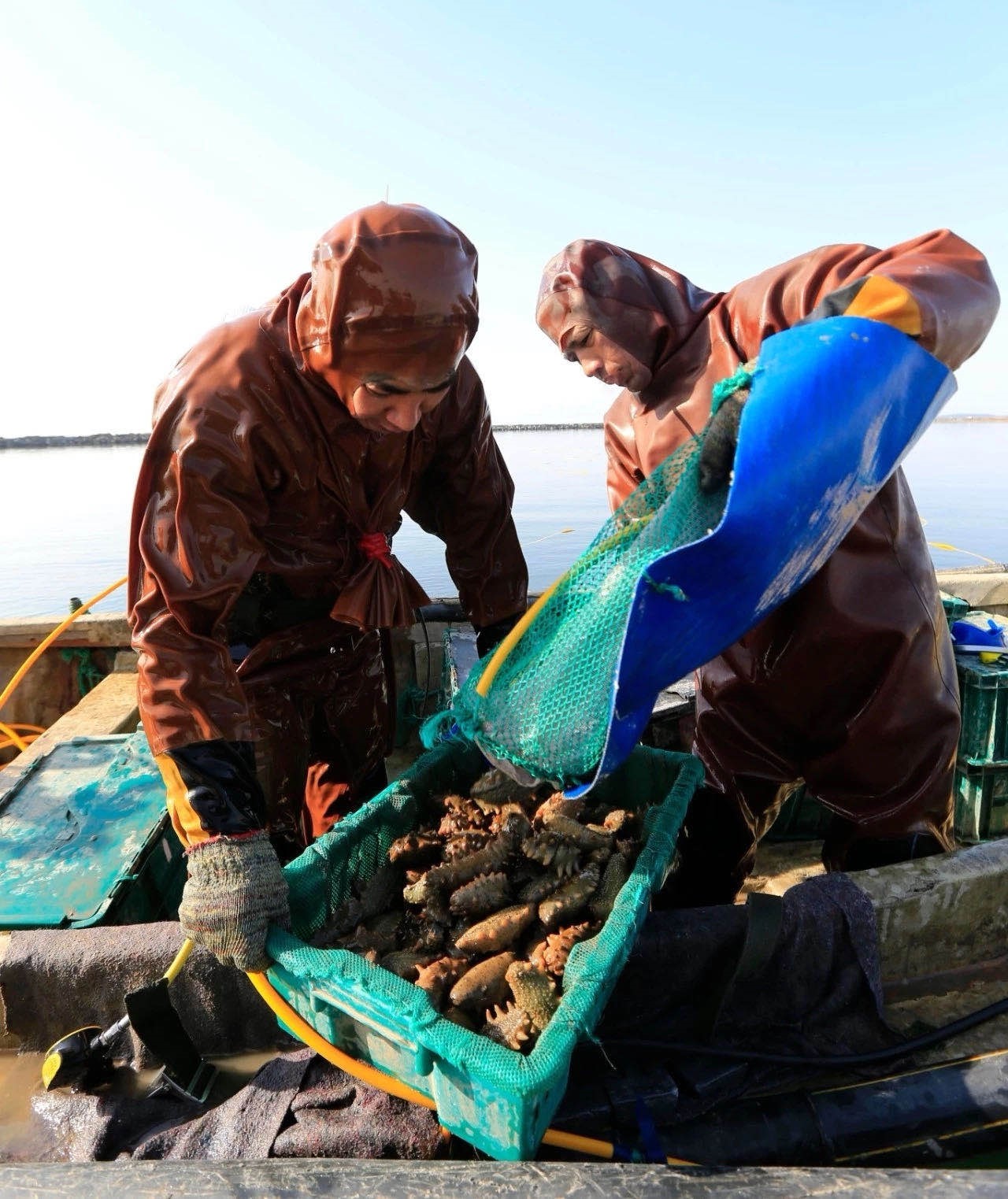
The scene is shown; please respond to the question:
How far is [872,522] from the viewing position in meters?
2.30

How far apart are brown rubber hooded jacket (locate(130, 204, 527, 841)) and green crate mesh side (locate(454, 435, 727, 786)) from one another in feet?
2.21

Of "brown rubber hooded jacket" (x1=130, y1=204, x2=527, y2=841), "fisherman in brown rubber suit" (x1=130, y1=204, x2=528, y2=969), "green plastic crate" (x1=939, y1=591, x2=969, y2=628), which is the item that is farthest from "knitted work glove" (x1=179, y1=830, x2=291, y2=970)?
"green plastic crate" (x1=939, y1=591, x2=969, y2=628)

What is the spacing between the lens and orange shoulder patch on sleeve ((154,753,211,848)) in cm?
200

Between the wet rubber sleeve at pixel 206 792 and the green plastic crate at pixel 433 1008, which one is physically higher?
the wet rubber sleeve at pixel 206 792

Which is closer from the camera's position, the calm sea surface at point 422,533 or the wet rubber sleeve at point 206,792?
the wet rubber sleeve at point 206,792

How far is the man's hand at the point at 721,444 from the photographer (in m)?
1.81

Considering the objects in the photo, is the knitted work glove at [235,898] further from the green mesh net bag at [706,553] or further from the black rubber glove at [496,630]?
the black rubber glove at [496,630]

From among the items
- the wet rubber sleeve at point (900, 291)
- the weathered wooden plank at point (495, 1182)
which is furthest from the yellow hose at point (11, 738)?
the wet rubber sleeve at point (900, 291)

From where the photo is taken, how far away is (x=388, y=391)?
207 cm

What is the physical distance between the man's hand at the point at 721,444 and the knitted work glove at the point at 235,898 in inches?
59.9

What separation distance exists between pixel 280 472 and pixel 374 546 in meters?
0.45

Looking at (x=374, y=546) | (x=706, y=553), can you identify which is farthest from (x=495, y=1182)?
(x=374, y=546)

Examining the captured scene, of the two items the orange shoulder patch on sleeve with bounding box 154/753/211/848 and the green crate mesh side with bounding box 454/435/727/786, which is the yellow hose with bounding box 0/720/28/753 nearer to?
the orange shoulder patch on sleeve with bounding box 154/753/211/848

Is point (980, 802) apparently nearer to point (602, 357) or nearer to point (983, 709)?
point (983, 709)
